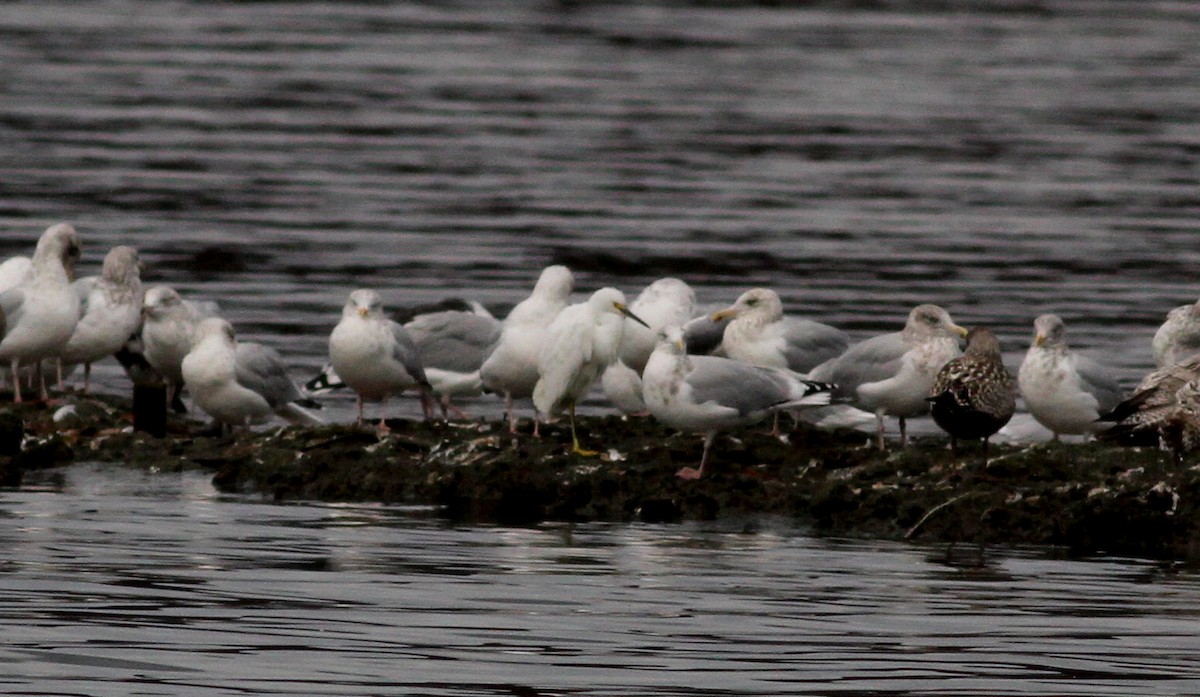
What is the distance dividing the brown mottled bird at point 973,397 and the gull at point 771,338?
2467mm

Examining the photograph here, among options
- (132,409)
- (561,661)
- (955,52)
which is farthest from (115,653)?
(955,52)

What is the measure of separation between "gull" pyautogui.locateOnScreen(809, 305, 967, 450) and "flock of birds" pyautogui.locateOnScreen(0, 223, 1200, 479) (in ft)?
0.04

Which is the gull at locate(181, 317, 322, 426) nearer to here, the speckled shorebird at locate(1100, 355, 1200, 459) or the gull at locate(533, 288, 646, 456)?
the gull at locate(533, 288, 646, 456)

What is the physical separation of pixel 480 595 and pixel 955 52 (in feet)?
152

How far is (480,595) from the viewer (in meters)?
11.3

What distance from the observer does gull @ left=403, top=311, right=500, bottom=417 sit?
689 inches

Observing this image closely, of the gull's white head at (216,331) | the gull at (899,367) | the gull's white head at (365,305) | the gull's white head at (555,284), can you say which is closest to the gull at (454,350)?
the gull's white head at (555,284)

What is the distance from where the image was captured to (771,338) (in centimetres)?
1680

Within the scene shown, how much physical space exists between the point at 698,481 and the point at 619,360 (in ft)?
8.54

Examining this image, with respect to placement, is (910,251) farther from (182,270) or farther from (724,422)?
(724,422)

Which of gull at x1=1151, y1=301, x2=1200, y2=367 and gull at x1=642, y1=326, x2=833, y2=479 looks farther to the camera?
gull at x1=1151, y1=301, x2=1200, y2=367

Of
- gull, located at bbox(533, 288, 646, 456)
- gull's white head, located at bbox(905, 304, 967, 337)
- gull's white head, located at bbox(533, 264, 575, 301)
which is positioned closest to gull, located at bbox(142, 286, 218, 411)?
gull's white head, located at bbox(533, 264, 575, 301)

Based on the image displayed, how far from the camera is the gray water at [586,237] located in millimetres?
10094

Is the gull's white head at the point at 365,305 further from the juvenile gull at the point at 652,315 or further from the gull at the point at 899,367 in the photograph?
the gull at the point at 899,367
